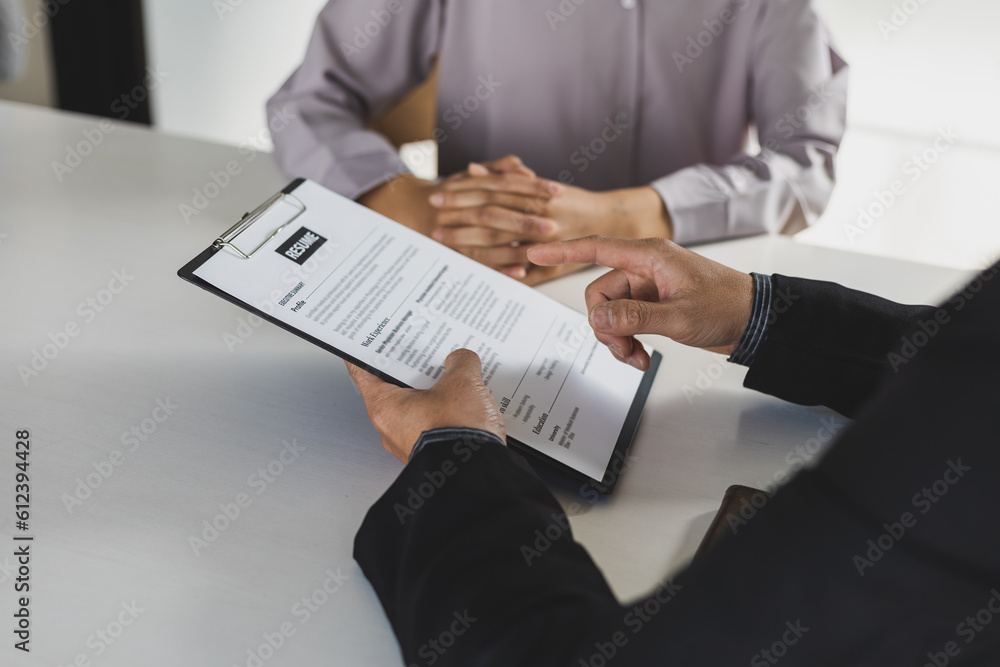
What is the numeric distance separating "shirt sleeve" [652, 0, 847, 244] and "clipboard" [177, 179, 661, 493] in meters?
0.43

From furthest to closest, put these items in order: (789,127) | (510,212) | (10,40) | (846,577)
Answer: (10,40) < (789,127) < (510,212) < (846,577)

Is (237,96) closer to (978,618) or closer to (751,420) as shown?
(751,420)

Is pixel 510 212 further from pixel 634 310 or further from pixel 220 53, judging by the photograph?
pixel 220 53

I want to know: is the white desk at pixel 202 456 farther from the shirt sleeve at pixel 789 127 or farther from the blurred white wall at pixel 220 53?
the blurred white wall at pixel 220 53

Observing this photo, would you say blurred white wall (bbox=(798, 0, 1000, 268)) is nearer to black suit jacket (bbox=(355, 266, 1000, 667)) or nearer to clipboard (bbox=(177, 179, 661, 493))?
clipboard (bbox=(177, 179, 661, 493))

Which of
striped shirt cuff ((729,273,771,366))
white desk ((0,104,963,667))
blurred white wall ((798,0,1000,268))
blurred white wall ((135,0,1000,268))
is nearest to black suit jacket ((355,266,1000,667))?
white desk ((0,104,963,667))

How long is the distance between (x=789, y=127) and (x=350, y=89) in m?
0.74

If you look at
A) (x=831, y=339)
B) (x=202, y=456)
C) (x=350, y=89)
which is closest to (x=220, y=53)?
(x=350, y=89)

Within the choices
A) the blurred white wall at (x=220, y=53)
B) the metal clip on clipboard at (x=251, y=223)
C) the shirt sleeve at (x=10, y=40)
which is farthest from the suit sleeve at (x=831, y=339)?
the shirt sleeve at (x=10, y=40)

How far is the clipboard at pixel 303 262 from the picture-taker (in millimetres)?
658

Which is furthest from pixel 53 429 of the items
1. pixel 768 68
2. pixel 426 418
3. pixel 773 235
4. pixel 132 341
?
pixel 768 68

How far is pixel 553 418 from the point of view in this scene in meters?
0.71

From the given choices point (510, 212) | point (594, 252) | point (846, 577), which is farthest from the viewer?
point (510, 212)

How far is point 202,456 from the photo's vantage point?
679mm
